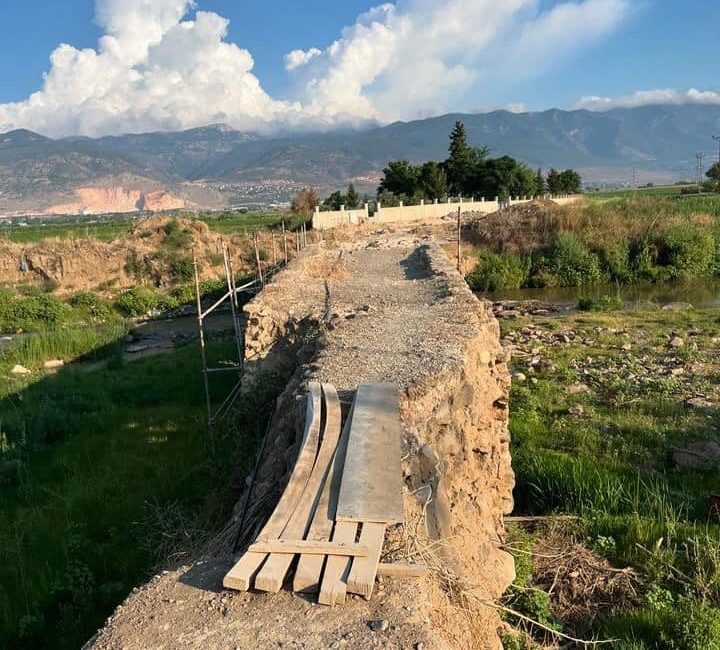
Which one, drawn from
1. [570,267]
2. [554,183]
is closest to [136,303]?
[570,267]

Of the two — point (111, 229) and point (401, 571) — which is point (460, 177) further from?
point (401, 571)

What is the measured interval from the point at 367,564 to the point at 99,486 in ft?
19.2

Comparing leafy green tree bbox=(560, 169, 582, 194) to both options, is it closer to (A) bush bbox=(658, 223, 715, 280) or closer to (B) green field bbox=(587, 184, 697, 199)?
(B) green field bbox=(587, 184, 697, 199)

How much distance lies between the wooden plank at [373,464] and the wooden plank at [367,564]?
76mm

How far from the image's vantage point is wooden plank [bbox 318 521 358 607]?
2754 mm

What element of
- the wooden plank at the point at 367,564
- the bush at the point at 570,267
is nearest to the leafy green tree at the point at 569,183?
the bush at the point at 570,267

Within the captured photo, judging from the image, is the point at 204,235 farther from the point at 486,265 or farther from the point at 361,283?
the point at 361,283

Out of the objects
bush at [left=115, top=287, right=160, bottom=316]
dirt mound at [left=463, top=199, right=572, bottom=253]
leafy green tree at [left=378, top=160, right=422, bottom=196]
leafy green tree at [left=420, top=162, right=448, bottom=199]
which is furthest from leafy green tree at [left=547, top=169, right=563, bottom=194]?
bush at [left=115, top=287, right=160, bottom=316]

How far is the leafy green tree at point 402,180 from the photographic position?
1692 inches

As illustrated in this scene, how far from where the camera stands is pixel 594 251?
27.0m

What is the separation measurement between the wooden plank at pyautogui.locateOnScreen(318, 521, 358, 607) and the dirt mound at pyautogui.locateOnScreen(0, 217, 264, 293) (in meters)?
25.6

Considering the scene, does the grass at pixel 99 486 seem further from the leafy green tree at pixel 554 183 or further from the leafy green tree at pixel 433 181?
the leafy green tree at pixel 554 183

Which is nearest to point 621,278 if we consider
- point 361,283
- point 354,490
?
point 361,283

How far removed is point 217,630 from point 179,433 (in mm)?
7212
